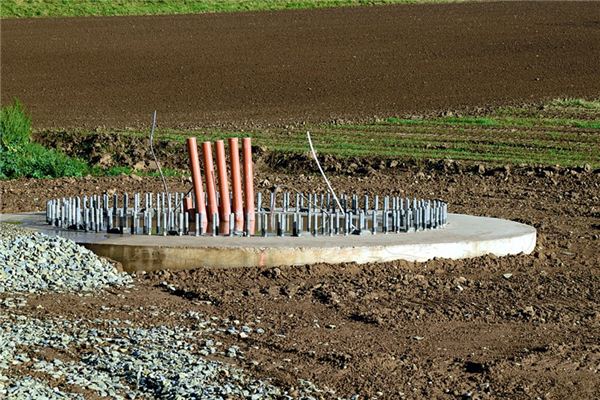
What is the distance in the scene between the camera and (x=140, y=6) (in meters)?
44.1

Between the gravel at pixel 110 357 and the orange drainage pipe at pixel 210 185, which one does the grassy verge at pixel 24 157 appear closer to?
the orange drainage pipe at pixel 210 185

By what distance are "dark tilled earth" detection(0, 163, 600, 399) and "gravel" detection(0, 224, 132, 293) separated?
0.88 feet

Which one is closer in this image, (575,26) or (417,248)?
(417,248)

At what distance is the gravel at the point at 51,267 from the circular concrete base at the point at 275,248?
23cm

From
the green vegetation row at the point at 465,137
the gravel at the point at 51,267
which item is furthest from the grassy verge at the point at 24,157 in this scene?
the gravel at the point at 51,267

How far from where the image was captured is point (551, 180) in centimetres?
1723

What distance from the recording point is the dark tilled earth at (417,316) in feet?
26.9

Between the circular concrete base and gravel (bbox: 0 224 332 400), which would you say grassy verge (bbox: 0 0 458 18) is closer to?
the circular concrete base

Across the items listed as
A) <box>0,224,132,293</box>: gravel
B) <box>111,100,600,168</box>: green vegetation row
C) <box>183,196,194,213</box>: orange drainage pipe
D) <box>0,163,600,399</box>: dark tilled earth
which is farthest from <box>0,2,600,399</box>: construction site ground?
<box>183,196,194,213</box>: orange drainage pipe

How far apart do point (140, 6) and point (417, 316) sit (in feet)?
117

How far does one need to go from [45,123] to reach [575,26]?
57.8 ft

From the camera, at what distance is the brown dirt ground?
26.8m

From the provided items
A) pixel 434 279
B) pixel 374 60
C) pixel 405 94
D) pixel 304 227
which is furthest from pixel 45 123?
pixel 434 279

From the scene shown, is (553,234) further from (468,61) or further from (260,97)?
(468,61)
